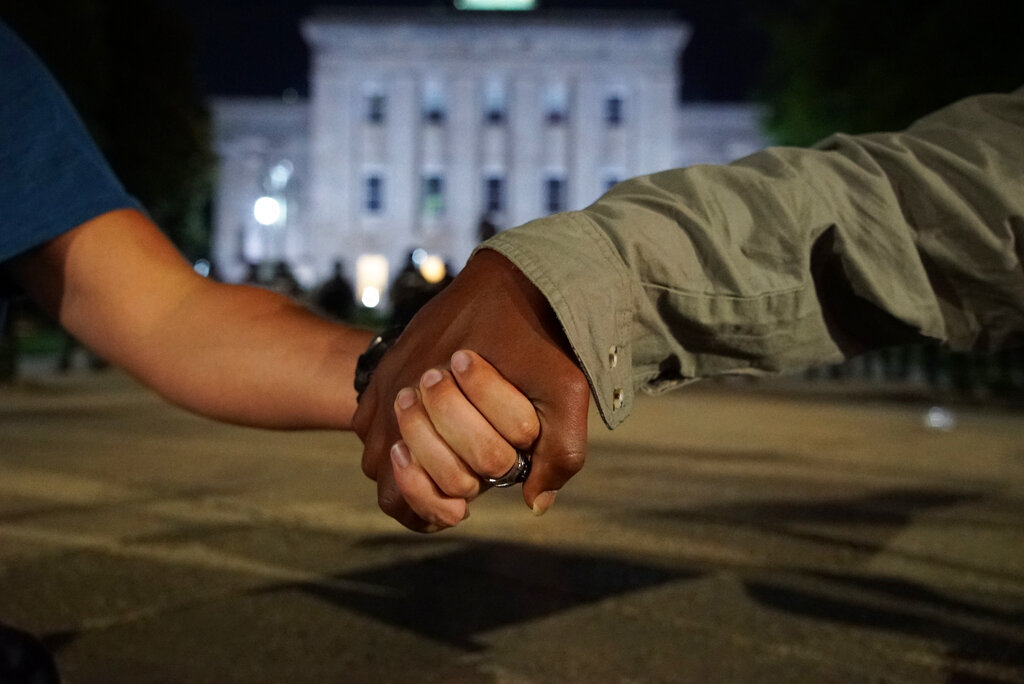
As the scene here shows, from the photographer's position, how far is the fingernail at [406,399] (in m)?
1.08

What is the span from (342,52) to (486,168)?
28.0ft

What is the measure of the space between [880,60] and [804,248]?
62.8 ft

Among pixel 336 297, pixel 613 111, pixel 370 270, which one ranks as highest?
pixel 613 111

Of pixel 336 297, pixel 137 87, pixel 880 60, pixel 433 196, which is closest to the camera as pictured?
pixel 336 297

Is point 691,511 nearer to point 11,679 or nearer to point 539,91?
point 11,679

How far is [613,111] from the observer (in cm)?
4528

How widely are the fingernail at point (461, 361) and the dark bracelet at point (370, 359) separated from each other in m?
0.31

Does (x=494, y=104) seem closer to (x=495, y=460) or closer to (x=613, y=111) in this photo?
(x=613, y=111)

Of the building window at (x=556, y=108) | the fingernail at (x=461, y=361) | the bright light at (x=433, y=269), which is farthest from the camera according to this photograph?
the building window at (x=556, y=108)

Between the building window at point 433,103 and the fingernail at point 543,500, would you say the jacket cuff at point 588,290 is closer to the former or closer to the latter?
the fingernail at point 543,500

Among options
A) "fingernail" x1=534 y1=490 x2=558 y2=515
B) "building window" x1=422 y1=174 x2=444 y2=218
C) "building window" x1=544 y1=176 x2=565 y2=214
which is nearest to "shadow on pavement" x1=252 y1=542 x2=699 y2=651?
"fingernail" x1=534 y1=490 x2=558 y2=515

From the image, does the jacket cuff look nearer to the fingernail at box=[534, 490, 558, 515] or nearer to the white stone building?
the fingernail at box=[534, 490, 558, 515]

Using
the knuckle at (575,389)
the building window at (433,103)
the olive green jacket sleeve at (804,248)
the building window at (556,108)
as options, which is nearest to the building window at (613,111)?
the building window at (556,108)

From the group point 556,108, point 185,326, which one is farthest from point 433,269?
point 556,108
